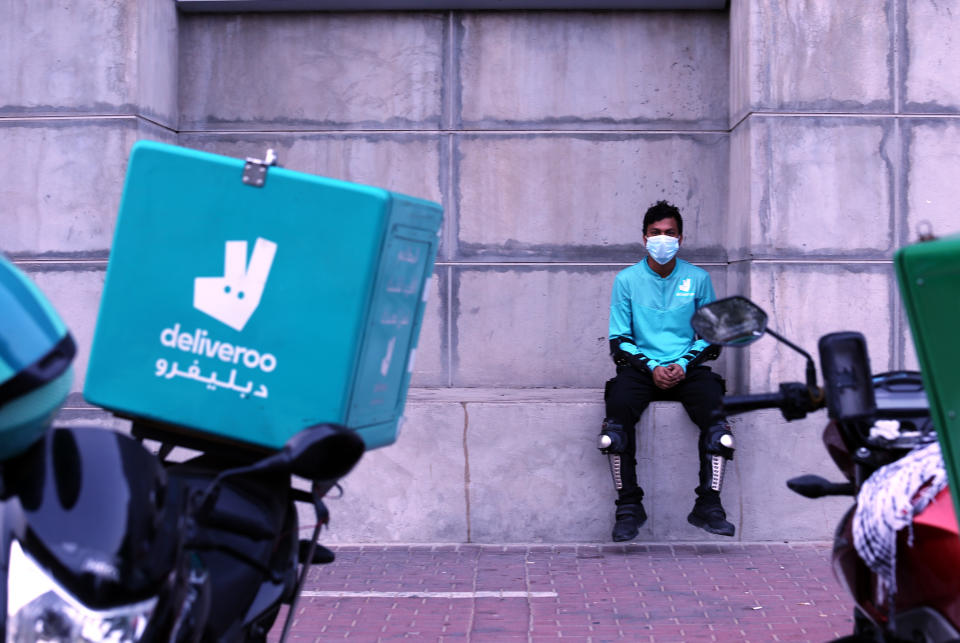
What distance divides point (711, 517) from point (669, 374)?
2.66 ft

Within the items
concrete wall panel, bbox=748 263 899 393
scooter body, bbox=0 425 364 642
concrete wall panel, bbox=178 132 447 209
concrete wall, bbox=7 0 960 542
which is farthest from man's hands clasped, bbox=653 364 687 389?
scooter body, bbox=0 425 364 642

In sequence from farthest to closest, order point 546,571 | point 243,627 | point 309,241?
1. point 546,571
2. point 309,241
3. point 243,627

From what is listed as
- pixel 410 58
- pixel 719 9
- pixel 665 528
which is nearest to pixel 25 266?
pixel 410 58

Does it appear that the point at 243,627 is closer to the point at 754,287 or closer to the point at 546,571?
the point at 546,571

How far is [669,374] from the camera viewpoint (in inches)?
253

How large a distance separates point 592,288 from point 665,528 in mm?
1840

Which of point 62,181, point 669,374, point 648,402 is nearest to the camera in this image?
point 669,374

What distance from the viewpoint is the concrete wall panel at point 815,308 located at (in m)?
6.81

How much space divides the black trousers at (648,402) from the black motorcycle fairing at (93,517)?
15.3ft

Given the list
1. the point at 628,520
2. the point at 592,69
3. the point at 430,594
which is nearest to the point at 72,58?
the point at 592,69

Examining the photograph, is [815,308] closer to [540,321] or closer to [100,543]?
[540,321]

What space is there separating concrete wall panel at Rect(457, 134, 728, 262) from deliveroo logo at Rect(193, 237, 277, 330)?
5.11 metres

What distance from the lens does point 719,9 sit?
25.1 ft

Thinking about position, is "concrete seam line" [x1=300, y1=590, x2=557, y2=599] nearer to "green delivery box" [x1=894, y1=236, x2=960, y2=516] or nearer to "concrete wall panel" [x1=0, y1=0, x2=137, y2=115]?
"concrete wall panel" [x1=0, y1=0, x2=137, y2=115]
